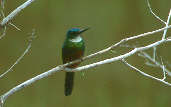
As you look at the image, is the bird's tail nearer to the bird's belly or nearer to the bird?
the bird

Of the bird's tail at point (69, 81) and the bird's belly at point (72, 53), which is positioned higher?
the bird's belly at point (72, 53)

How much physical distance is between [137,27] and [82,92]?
908 mm

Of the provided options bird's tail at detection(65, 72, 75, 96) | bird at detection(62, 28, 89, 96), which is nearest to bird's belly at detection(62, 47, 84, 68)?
bird at detection(62, 28, 89, 96)

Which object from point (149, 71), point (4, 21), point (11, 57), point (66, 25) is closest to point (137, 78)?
point (149, 71)

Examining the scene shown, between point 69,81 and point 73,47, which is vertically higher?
point 73,47

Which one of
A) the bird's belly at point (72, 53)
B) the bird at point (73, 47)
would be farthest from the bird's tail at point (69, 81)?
the bird's belly at point (72, 53)

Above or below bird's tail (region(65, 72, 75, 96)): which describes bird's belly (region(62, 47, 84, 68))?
above

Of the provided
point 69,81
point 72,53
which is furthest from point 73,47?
point 69,81

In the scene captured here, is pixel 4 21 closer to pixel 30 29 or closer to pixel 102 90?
pixel 30 29

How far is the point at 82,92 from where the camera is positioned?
5.45 metres

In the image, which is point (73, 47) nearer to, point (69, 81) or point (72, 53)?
point (72, 53)

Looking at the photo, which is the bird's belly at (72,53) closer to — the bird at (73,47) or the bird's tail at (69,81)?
the bird at (73,47)

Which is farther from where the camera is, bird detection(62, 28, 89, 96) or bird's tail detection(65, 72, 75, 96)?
bird's tail detection(65, 72, 75, 96)

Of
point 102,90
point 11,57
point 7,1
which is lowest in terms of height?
point 102,90
